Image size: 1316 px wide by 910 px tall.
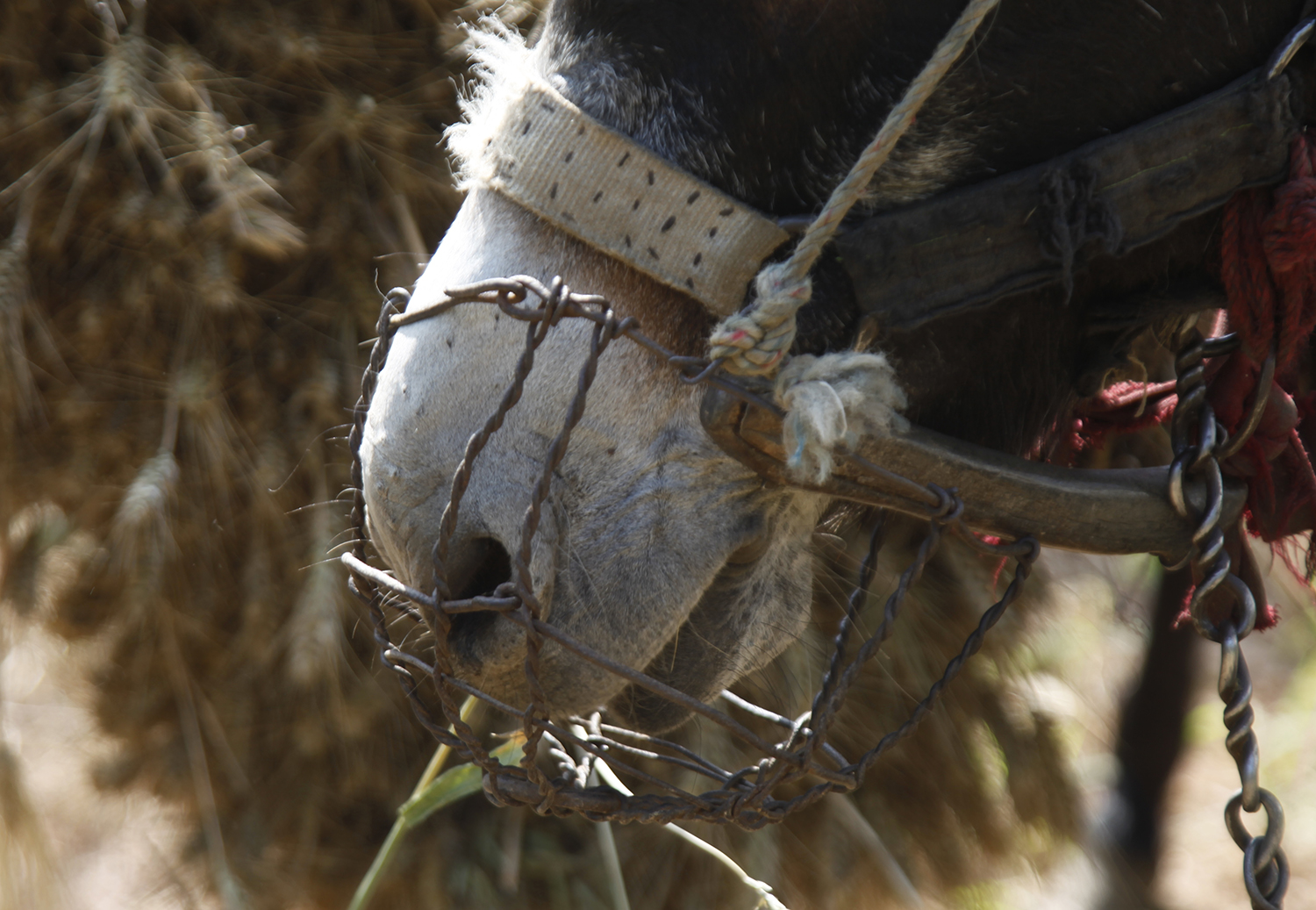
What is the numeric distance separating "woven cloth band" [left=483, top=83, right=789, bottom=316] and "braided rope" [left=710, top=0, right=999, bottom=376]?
80 millimetres

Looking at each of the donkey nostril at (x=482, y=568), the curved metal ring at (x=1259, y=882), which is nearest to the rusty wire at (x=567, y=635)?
the donkey nostril at (x=482, y=568)

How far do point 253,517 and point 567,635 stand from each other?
0.82m

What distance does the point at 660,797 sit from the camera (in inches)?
31.4

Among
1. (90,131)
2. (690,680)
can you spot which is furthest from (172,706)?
(690,680)

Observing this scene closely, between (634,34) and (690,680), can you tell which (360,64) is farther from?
(690,680)

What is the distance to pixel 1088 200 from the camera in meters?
0.78

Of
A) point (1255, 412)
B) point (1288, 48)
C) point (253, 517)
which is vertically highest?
point (1288, 48)

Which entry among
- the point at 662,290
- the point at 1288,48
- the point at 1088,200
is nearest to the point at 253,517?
the point at 662,290

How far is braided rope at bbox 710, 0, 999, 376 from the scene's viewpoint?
2.27ft

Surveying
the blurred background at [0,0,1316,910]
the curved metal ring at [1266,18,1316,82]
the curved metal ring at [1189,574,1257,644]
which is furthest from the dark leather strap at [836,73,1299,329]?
the blurred background at [0,0,1316,910]

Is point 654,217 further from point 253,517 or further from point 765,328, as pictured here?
point 253,517

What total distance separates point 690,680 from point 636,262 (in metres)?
0.38

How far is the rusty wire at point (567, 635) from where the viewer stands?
68 cm

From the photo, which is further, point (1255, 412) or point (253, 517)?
point (253, 517)
